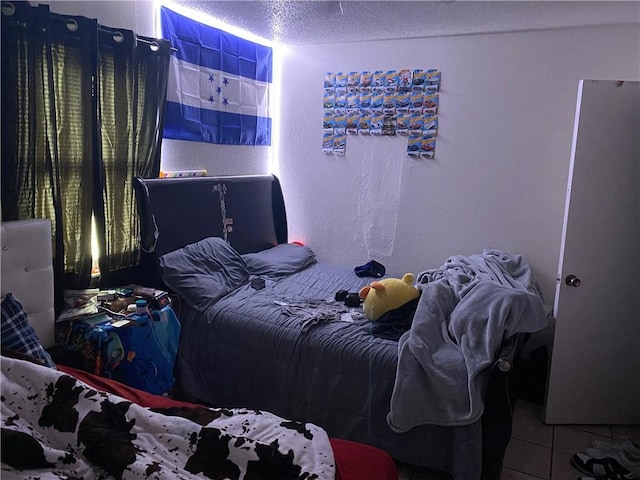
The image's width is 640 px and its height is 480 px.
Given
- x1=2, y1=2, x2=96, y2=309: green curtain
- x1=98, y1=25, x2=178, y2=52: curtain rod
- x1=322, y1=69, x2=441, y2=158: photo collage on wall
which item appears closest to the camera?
x1=2, y1=2, x2=96, y2=309: green curtain

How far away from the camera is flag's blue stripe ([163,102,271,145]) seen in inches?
122

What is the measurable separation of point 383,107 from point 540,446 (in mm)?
2424

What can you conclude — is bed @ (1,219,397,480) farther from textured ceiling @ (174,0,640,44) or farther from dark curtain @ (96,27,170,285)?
textured ceiling @ (174,0,640,44)

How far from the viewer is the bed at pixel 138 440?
133cm

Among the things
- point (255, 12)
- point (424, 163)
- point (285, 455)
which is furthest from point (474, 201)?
point (285, 455)

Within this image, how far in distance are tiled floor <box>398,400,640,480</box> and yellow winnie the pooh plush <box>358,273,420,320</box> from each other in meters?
0.74

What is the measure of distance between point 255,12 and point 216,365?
81.8 inches

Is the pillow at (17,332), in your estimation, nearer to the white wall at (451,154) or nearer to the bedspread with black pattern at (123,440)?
the bedspread with black pattern at (123,440)

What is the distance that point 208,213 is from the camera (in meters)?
3.19

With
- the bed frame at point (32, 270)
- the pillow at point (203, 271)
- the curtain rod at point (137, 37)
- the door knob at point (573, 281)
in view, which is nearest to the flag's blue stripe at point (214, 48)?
the curtain rod at point (137, 37)

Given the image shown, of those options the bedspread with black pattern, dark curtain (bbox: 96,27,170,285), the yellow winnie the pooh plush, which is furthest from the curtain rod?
the yellow winnie the pooh plush

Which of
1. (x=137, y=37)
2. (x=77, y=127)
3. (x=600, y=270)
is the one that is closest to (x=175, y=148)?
(x=137, y=37)

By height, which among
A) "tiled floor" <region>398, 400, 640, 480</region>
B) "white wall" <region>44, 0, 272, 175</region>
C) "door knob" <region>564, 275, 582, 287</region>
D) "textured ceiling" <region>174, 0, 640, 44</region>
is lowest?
"tiled floor" <region>398, 400, 640, 480</region>

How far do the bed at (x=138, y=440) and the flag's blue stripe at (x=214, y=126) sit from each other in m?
1.75
